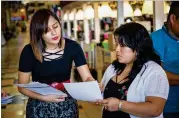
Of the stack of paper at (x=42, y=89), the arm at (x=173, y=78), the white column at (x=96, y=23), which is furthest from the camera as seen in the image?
the white column at (x=96, y=23)

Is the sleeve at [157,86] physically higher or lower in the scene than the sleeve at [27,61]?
lower

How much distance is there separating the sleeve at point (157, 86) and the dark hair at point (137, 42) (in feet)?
0.37

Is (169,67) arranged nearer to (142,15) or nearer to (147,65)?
(147,65)

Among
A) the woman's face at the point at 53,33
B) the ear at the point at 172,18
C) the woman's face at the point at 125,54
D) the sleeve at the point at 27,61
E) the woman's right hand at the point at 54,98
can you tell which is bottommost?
the woman's right hand at the point at 54,98

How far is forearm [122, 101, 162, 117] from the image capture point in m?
1.75

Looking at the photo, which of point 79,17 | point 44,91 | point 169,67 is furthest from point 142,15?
point 79,17

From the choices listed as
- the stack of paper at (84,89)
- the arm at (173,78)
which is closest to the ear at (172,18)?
the arm at (173,78)

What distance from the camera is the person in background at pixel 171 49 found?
7.93 ft

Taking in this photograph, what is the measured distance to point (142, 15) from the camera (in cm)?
645

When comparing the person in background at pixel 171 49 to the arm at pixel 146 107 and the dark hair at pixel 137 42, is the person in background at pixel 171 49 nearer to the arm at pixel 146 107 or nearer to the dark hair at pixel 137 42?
the dark hair at pixel 137 42

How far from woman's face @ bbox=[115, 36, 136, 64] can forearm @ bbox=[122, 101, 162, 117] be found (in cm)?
26

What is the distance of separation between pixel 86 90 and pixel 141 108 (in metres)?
0.32

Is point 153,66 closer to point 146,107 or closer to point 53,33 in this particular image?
point 146,107

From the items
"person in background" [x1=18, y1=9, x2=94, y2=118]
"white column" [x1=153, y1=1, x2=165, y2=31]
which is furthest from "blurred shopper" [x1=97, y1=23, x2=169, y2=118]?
"white column" [x1=153, y1=1, x2=165, y2=31]
